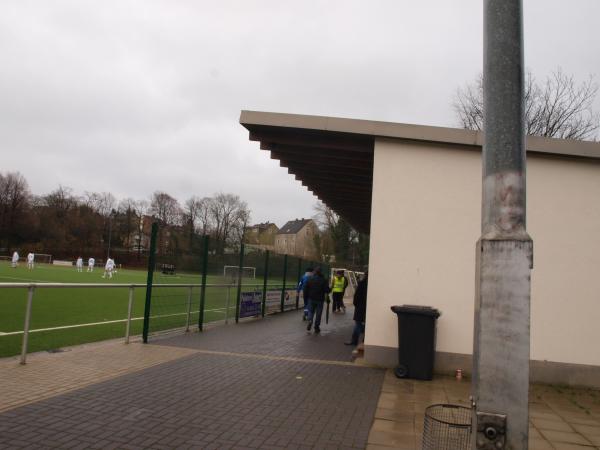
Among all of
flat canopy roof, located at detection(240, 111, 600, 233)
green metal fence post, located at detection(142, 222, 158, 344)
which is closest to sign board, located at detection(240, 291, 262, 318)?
flat canopy roof, located at detection(240, 111, 600, 233)

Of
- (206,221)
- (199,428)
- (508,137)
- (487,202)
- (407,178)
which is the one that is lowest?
(199,428)

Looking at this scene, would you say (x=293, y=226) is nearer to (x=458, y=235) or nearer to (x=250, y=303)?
(x=250, y=303)

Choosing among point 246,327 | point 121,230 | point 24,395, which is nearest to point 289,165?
point 246,327

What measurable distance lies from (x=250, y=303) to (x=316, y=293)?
2628 millimetres

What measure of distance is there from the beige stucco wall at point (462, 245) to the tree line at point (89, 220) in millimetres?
69877

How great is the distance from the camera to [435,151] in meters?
8.67

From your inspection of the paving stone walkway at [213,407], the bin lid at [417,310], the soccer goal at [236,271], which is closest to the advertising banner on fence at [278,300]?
the soccer goal at [236,271]

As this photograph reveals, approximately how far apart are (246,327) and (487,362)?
35.0ft

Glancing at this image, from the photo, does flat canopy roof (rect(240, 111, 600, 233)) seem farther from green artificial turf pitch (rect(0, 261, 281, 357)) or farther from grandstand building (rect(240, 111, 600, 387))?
green artificial turf pitch (rect(0, 261, 281, 357))

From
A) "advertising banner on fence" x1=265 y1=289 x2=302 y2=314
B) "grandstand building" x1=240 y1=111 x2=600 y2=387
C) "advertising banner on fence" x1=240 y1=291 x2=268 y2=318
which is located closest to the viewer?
"grandstand building" x1=240 y1=111 x2=600 y2=387

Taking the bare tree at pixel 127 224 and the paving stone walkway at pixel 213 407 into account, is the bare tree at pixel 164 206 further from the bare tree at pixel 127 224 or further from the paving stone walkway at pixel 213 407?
the paving stone walkway at pixel 213 407

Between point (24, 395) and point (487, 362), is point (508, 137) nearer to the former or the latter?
point (487, 362)

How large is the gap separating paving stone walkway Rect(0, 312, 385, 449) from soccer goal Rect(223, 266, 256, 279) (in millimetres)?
4076

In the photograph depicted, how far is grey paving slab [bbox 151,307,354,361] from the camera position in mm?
9531
